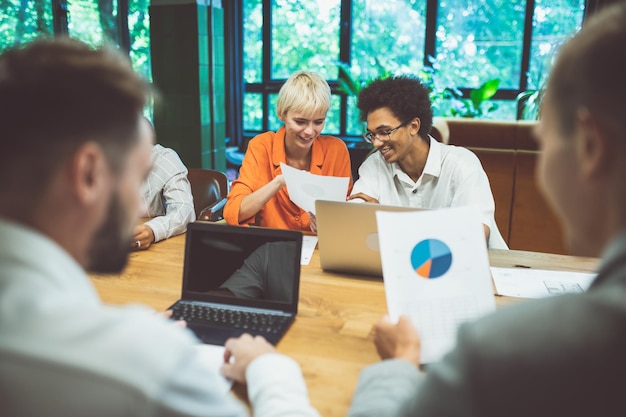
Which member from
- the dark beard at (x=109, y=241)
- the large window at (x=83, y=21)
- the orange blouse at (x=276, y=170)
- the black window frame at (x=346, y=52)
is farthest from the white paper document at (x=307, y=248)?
the black window frame at (x=346, y=52)

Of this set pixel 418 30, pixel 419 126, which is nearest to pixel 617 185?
pixel 419 126

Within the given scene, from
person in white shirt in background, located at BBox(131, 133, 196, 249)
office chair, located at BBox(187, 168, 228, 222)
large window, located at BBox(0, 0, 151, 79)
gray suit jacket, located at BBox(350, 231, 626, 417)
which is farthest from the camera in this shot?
large window, located at BBox(0, 0, 151, 79)

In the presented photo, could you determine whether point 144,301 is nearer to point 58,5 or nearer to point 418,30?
point 58,5

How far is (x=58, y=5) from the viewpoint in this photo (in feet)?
16.4

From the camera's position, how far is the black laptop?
126cm

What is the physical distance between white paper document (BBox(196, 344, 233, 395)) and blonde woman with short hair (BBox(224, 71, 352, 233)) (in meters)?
1.18

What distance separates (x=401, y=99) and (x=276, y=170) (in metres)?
0.65

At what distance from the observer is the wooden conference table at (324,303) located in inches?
39.2

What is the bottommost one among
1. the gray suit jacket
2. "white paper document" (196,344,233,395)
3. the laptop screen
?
"white paper document" (196,344,233,395)

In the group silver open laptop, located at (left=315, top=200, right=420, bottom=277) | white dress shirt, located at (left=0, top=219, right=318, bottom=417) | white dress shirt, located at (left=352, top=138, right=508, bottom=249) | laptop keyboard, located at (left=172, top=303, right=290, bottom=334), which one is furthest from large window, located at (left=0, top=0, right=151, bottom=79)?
white dress shirt, located at (left=0, top=219, right=318, bottom=417)

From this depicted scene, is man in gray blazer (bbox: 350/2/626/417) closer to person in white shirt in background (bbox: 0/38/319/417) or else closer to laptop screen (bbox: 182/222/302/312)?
person in white shirt in background (bbox: 0/38/319/417)

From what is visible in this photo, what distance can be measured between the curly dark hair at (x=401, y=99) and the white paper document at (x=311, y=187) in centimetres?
52

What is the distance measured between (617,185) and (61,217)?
0.63 meters

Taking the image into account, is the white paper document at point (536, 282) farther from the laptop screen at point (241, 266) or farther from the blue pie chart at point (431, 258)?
the laptop screen at point (241, 266)
